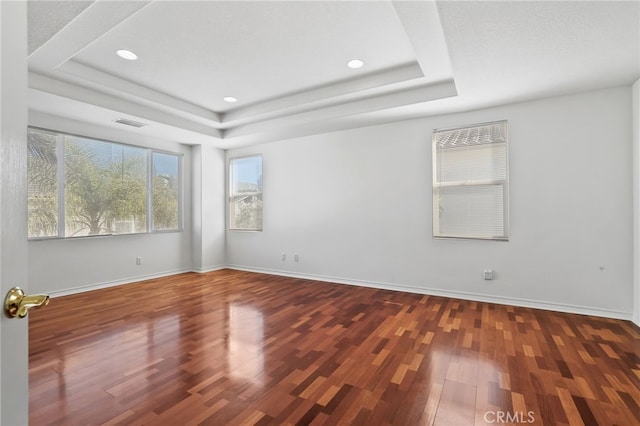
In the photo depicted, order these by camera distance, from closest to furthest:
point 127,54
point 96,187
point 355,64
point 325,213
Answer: point 127,54, point 355,64, point 96,187, point 325,213

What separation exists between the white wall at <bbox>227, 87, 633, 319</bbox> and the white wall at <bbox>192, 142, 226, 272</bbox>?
136 cm

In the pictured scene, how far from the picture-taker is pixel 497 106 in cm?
385

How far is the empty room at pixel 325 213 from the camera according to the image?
6.10ft

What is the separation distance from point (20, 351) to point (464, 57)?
128 inches

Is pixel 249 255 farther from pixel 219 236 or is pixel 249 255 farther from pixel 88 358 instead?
pixel 88 358

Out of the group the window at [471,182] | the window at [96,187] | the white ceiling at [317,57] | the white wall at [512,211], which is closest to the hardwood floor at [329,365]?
the white wall at [512,211]

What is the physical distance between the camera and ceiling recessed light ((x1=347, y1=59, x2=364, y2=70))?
10.7 ft

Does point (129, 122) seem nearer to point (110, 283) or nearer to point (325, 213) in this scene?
point (110, 283)

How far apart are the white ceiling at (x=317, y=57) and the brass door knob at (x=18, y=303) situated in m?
2.37

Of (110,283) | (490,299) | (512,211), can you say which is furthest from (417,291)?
(110,283)

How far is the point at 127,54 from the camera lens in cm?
309

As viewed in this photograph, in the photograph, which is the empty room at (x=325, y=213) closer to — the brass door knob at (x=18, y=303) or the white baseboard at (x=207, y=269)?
the brass door knob at (x=18, y=303)

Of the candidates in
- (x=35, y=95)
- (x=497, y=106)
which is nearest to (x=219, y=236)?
(x=35, y=95)

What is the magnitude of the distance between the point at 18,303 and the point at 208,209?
5670 mm
